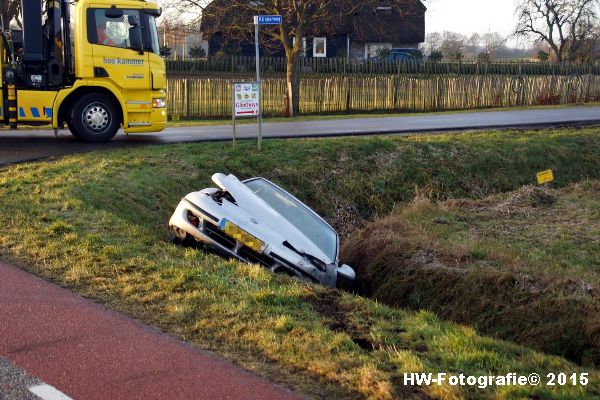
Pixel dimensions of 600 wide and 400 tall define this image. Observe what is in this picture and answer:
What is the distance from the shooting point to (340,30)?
50156 millimetres

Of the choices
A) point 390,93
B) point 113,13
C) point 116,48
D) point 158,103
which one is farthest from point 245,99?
point 390,93

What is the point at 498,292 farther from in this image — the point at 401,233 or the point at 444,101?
the point at 444,101

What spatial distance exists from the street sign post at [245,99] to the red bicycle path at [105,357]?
854 cm

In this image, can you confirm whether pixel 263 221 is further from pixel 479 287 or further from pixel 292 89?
pixel 292 89

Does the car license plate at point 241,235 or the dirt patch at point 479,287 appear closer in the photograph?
the dirt patch at point 479,287

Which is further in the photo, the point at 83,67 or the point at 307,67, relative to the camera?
the point at 307,67

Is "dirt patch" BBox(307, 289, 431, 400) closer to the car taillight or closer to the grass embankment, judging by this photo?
the grass embankment

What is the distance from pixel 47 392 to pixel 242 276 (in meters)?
3.09

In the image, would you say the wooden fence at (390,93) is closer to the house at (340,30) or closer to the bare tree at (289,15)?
the bare tree at (289,15)

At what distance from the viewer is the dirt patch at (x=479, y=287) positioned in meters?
8.35

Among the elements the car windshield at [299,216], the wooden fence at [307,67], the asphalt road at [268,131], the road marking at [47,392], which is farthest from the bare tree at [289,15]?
the road marking at [47,392]

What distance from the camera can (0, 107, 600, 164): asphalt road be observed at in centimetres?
1655

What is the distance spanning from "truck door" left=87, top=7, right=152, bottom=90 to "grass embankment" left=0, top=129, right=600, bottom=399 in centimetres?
170

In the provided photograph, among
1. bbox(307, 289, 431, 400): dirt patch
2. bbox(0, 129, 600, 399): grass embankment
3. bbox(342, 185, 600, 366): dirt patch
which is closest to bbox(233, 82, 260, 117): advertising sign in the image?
bbox(0, 129, 600, 399): grass embankment
